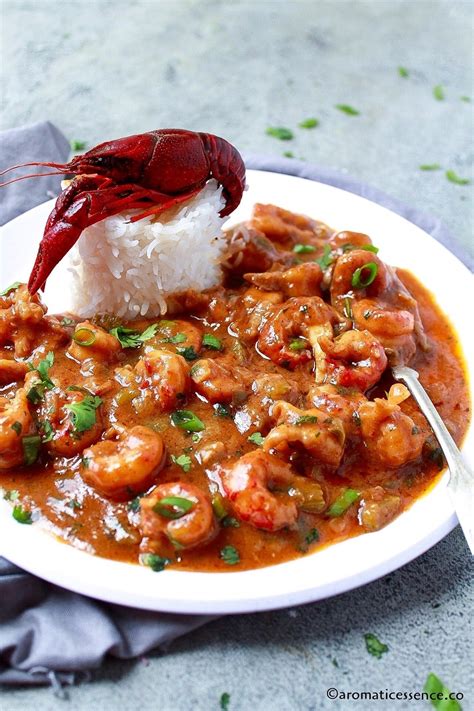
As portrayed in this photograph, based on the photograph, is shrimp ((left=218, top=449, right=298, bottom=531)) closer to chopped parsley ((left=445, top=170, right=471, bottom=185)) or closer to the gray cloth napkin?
the gray cloth napkin

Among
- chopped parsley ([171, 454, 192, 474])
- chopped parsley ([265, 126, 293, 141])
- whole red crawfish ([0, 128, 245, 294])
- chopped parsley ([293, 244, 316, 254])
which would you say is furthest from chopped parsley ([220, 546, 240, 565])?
chopped parsley ([265, 126, 293, 141])

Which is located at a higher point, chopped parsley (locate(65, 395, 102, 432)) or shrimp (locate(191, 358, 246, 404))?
chopped parsley (locate(65, 395, 102, 432))

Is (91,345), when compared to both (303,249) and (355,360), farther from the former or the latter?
(303,249)

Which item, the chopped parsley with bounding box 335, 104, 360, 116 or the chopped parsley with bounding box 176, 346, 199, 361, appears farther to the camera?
the chopped parsley with bounding box 335, 104, 360, 116

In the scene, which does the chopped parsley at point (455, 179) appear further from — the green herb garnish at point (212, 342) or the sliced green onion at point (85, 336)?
the sliced green onion at point (85, 336)

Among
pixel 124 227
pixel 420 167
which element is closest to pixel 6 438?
pixel 124 227

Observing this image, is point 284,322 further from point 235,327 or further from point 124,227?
point 124,227
